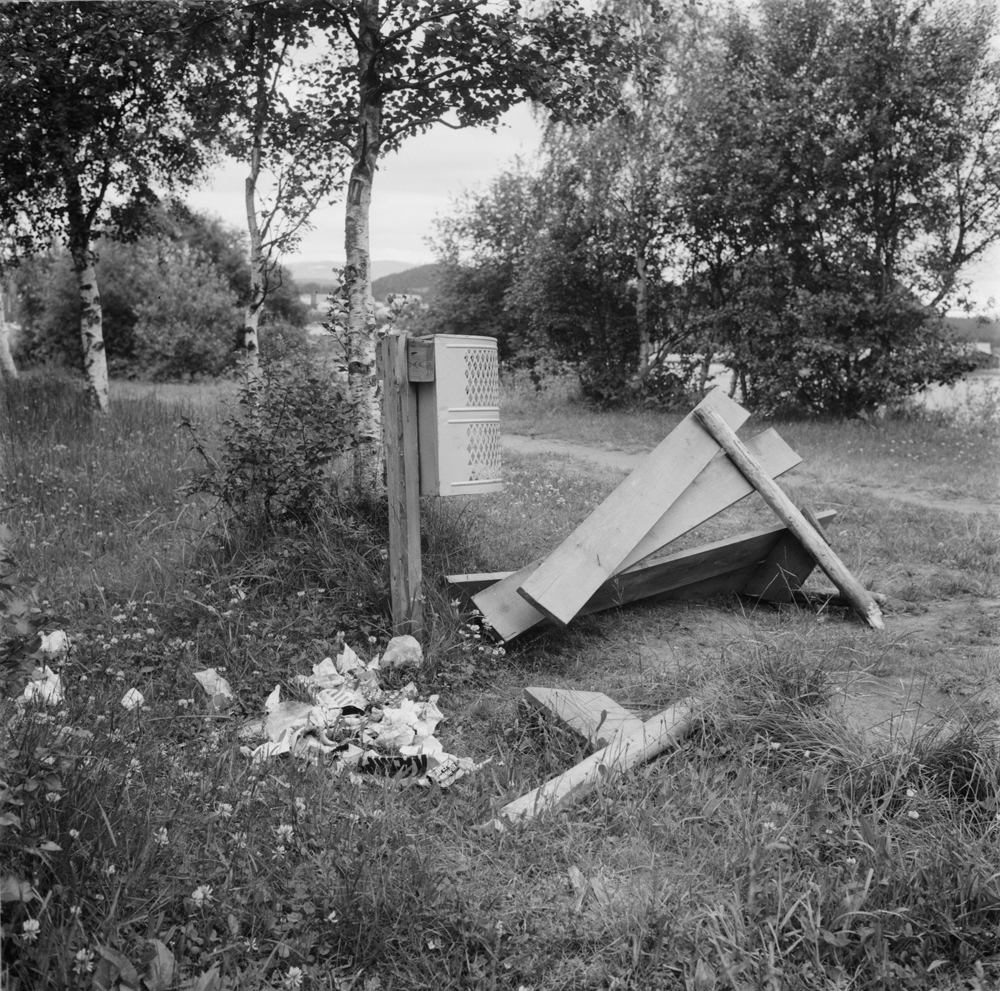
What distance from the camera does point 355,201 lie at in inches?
243

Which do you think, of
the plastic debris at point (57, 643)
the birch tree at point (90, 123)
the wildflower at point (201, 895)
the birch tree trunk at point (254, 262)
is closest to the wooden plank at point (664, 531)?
the plastic debris at point (57, 643)

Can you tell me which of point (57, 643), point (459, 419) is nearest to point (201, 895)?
point (57, 643)

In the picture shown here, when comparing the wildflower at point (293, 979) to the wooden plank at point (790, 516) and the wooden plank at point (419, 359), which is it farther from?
the wooden plank at point (790, 516)

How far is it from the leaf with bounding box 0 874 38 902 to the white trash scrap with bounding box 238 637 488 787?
121cm

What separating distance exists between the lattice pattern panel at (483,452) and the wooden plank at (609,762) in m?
1.49

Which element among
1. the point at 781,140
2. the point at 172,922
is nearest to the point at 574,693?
the point at 172,922

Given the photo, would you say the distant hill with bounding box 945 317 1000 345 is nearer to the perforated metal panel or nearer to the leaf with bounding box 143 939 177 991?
the perforated metal panel

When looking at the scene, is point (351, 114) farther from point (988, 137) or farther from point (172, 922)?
point (988, 137)

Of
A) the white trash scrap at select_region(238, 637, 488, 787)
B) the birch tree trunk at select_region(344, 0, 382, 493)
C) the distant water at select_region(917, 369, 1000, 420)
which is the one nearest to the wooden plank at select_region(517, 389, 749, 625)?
the white trash scrap at select_region(238, 637, 488, 787)

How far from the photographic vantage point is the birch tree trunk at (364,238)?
A: 6.05 meters

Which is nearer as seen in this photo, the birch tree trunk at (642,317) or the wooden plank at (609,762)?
the wooden plank at (609,762)

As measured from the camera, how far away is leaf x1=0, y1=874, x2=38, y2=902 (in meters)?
1.96

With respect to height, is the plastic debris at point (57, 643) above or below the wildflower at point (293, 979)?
above

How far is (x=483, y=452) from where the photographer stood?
454cm
